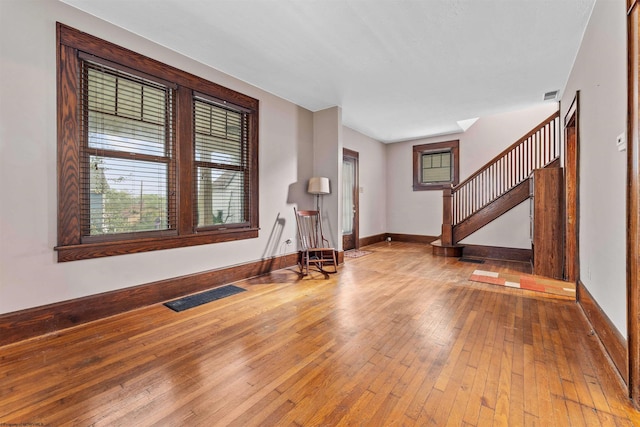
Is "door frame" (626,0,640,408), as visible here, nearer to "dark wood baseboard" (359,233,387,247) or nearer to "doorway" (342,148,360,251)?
"doorway" (342,148,360,251)

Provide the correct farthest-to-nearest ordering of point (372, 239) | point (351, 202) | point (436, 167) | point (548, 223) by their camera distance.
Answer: point (372, 239) < point (436, 167) < point (351, 202) < point (548, 223)

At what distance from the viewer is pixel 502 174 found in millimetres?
5668

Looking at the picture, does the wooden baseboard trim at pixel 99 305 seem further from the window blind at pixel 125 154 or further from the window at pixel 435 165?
the window at pixel 435 165

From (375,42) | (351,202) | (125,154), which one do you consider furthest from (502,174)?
(125,154)

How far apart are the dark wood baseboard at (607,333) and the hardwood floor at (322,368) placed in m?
A: 0.08

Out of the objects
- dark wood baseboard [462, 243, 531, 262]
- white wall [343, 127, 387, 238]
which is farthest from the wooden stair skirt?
white wall [343, 127, 387, 238]

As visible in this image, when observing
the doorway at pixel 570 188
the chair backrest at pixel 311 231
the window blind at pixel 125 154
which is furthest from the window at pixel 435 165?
the window blind at pixel 125 154

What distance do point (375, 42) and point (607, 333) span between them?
3.21 metres

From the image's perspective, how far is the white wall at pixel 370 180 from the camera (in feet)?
22.3

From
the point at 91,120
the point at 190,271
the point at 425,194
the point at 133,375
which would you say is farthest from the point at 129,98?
the point at 425,194

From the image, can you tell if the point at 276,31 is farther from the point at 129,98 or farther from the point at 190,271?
the point at 190,271

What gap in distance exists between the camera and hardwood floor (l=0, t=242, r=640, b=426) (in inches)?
57.2

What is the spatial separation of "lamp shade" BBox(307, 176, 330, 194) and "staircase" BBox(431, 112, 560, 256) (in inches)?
108

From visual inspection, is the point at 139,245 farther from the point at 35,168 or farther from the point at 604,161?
the point at 604,161
